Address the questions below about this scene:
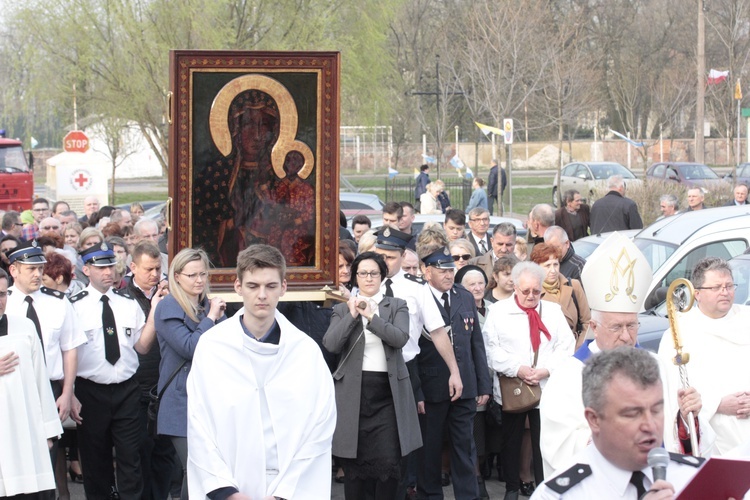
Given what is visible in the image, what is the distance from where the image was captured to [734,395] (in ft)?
20.0

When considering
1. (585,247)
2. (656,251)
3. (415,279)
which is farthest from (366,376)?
(585,247)

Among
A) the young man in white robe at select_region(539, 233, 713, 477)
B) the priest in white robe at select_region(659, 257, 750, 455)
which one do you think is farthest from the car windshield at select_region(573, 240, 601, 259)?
the young man in white robe at select_region(539, 233, 713, 477)

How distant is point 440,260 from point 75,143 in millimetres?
16495

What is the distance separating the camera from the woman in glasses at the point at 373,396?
7.03 m

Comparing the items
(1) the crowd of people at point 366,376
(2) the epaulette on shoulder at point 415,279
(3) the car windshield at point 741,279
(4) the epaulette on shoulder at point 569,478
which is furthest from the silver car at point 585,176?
(4) the epaulette on shoulder at point 569,478

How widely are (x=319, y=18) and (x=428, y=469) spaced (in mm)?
17261

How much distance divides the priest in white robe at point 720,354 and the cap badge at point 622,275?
810 mm

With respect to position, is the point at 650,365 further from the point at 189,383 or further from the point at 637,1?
the point at 637,1

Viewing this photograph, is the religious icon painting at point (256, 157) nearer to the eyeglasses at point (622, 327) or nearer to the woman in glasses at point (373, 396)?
the woman in glasses at point (373, 396)

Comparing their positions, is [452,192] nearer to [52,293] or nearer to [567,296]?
[567,296]

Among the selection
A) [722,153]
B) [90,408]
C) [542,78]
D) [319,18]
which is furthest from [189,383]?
[722,153]

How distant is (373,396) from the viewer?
712 cm

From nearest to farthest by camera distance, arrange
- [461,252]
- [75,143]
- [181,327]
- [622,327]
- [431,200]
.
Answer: [622,327] < [181,327] < [461,252] < [431,200] < [75,143]

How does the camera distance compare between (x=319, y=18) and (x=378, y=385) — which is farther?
(x=319, y=18)
